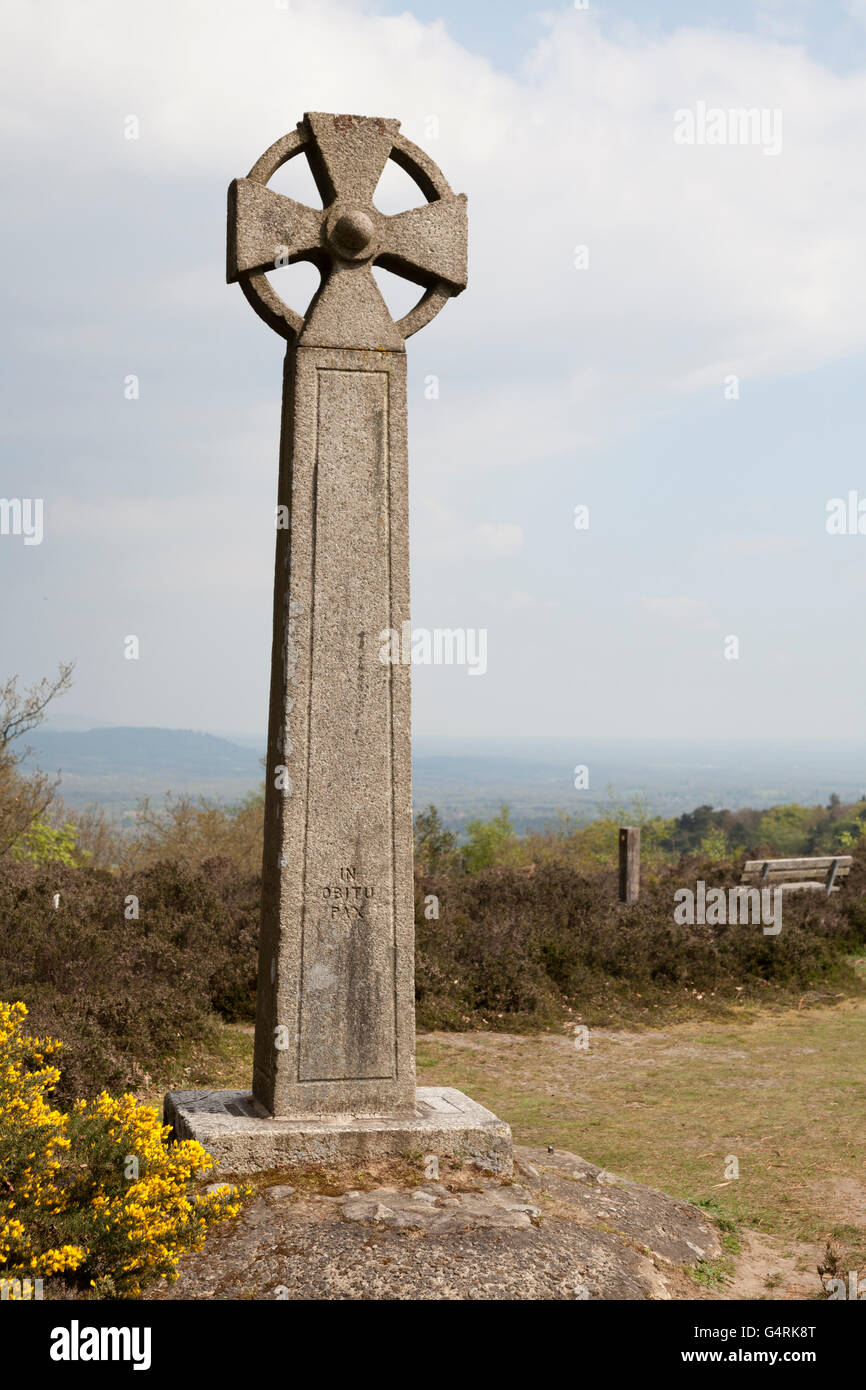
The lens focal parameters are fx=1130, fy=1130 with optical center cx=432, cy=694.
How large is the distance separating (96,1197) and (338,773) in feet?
6.45

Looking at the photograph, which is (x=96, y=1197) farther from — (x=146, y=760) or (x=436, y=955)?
(x=146, y=760)

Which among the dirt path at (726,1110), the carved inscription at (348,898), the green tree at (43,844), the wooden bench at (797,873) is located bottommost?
the dirt path at (726,1110)

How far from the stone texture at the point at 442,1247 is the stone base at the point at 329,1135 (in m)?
0.11

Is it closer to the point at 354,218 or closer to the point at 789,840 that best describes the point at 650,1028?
the point at 354,218

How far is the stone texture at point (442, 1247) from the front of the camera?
12.7 feet

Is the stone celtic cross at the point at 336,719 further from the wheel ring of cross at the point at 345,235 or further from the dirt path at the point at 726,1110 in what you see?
the dirt path at the point at 726,1110

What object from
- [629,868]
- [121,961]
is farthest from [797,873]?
[121,961]

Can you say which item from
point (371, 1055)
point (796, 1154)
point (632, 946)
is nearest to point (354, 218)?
point (371, 1055)

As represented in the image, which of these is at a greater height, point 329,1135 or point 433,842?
point 433,842

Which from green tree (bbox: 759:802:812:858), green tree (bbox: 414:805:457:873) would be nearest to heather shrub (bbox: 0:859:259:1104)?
green tree (bbox: 414:805:457:873)

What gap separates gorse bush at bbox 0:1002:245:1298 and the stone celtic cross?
1.95ft

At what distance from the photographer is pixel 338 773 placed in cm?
512

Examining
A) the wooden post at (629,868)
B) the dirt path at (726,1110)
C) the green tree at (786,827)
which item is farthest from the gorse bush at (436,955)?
the green tree at (786,827)

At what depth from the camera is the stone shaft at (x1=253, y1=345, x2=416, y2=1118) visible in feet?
16.5
